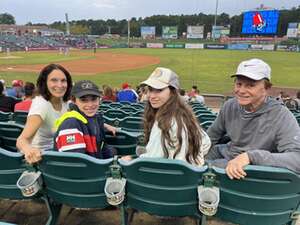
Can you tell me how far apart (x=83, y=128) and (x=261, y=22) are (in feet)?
120

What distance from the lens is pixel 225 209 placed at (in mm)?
2047

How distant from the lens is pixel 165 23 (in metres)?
109

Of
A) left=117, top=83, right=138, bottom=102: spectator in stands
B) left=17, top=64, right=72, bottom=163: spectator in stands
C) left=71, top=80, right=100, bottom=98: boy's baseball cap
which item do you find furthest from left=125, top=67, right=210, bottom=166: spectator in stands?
left=117, top=83, right=138, bottom=102: spectator in stands

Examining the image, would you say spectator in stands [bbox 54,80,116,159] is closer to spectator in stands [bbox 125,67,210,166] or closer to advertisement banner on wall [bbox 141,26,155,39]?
spectator in stands [bbox 125,67,210,166]

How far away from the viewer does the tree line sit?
85625 millimetres

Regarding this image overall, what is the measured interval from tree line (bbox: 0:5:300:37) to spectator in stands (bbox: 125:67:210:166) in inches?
3286

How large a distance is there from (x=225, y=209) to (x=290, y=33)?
76.1m

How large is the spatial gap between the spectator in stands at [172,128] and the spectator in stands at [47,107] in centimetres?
124

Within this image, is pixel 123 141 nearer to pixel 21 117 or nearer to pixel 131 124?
pixel 131 124

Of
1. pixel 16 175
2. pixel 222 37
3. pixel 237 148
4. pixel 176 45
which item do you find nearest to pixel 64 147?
pixel 16 175

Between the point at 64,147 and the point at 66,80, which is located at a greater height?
the point at 66,80

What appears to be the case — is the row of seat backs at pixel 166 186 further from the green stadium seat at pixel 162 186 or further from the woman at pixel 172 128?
the woman at pixel 172 128

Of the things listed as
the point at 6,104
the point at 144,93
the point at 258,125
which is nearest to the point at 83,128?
the point at 258,125

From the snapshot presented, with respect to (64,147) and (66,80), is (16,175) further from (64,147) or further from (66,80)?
(66,80)
